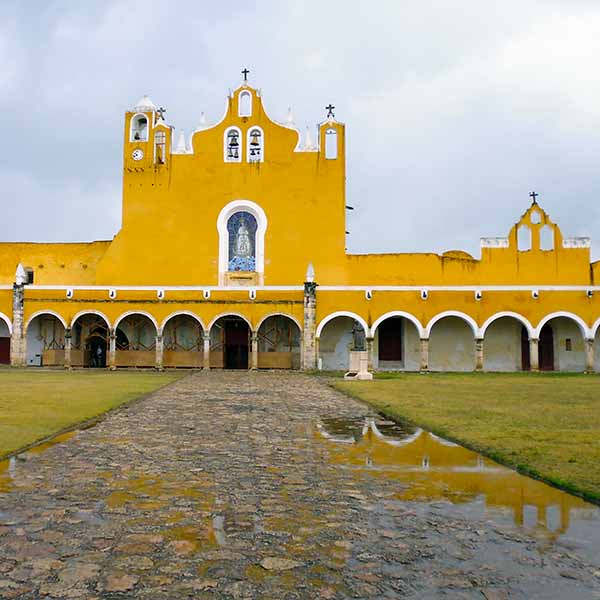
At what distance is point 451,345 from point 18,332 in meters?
17.8

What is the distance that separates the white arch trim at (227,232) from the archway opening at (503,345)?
10039mm

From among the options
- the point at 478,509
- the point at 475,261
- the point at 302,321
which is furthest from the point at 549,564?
the point at 475,261

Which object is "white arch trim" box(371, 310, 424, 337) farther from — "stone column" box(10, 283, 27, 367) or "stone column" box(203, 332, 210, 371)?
"stone column" box(10, 283, 27, 367)

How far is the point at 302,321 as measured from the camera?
26.4 metres

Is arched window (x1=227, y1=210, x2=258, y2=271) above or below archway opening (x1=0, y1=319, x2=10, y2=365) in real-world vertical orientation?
above

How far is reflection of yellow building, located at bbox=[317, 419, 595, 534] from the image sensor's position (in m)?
4.50

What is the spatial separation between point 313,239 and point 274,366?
5.82 m

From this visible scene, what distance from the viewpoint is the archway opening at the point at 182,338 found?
27.1m

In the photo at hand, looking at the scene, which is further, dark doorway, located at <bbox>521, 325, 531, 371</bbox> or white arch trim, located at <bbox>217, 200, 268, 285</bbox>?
white arch trim, located at <bbox>217, 200, 268, 285</bbox>

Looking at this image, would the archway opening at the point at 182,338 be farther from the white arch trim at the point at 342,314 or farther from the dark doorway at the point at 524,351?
the dark doorway at the point at 524,351

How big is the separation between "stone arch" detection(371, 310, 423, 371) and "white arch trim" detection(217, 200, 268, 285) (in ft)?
19.0

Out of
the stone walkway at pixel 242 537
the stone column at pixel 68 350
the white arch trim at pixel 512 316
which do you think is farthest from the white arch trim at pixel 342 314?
the stone walkway at pixel 242 537

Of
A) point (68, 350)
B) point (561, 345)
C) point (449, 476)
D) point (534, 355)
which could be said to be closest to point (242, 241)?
point (68, 350)

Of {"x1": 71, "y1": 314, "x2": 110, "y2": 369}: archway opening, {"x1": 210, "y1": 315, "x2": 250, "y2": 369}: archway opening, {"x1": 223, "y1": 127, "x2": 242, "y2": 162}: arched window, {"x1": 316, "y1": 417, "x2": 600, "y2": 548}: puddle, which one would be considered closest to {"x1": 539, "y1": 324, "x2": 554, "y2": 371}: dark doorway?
{"x1": 210, "y1": 315, "x2": 250, "y2": 369}: archway opening
